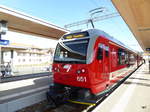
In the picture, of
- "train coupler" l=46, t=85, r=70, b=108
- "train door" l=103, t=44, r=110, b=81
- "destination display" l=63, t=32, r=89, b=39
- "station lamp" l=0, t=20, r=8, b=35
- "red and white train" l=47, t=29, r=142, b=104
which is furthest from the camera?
"station lamp" l=0, t=20, r=8, b=35

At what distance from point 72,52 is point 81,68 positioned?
0.80 meters

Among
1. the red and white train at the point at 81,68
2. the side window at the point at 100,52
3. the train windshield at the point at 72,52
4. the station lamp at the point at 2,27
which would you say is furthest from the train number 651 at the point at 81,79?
the station lamp at the point at 2,27

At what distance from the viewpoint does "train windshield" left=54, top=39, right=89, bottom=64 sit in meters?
4.65

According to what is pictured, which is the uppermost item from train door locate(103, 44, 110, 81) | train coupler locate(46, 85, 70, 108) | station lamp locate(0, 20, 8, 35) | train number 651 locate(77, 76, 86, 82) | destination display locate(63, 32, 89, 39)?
station lamp locate(0, 20, 8, 35)

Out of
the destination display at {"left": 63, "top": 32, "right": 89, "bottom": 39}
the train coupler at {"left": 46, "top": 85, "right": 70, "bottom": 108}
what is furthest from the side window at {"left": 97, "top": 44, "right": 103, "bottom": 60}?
the train coupler at {"left": 46, "top": 85, "right": 70, "bottom": 108}

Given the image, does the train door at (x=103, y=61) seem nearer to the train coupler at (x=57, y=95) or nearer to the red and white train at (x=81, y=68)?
the red and white train at (x=81, y=68)

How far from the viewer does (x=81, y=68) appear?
4500mm

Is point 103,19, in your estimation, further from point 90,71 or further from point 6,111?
point 6,111

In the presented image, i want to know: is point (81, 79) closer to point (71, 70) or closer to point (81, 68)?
point (81, 68)

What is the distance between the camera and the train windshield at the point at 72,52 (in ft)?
15.3

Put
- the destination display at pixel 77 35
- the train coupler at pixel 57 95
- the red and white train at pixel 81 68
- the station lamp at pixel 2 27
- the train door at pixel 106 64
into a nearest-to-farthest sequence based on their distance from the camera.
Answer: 1. the red and white train at pixel 81 68
2. the train coupler at pixel 57 95
3. the destination display at pixel 77 35
4. the train door at pixel 106 64
5. the station lamp at pixel 2 27

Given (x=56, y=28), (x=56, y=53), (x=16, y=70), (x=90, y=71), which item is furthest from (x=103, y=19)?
(x=16, y=70)

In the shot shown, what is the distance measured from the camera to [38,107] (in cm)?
512

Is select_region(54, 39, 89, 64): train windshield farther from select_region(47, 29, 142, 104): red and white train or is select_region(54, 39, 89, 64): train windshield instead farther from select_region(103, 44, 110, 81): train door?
select_region(103, 44, 110, 81): train door
